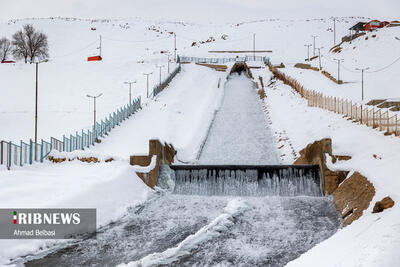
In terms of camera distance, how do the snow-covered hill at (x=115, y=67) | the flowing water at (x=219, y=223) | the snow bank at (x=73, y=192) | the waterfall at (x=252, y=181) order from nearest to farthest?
1. the flowing water at (x=219, y=223)
2. the snow bank at (x=73, y=192)
3. the waterfall at (x=252, y=181)
4. the snow-covered hill at (x=115, y=67)

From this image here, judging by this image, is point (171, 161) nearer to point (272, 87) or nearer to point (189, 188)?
point (189, 188)

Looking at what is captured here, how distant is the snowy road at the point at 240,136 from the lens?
24828 millimetres

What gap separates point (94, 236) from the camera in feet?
38.9

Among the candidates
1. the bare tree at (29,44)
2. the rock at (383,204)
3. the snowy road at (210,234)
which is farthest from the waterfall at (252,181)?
the bare tree at (29,44)

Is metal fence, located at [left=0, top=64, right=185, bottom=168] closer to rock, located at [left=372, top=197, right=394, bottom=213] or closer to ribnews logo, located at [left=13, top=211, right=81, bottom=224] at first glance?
ribnews logo, located at [left=13, top=211, right=81, bottom=224]

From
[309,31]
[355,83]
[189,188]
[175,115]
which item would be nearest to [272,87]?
[355,83]

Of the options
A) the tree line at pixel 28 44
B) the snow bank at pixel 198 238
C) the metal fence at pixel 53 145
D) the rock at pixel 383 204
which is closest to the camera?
the snow bank at pixel 198 238

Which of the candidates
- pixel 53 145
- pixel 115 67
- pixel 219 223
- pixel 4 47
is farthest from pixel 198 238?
pixel 4 47

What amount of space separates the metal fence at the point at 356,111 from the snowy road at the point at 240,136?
507 cm

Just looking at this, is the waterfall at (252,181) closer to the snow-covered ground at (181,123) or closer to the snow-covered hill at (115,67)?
the snow-covered ground at (181,123)

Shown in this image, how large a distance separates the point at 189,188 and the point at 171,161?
429cm

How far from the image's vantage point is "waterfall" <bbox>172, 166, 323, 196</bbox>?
56.0ft

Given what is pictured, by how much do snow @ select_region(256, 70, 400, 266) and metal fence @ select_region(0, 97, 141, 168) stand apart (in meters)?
14.4

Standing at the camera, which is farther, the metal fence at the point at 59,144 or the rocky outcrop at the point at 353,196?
the metal fence at the point at 59,144
